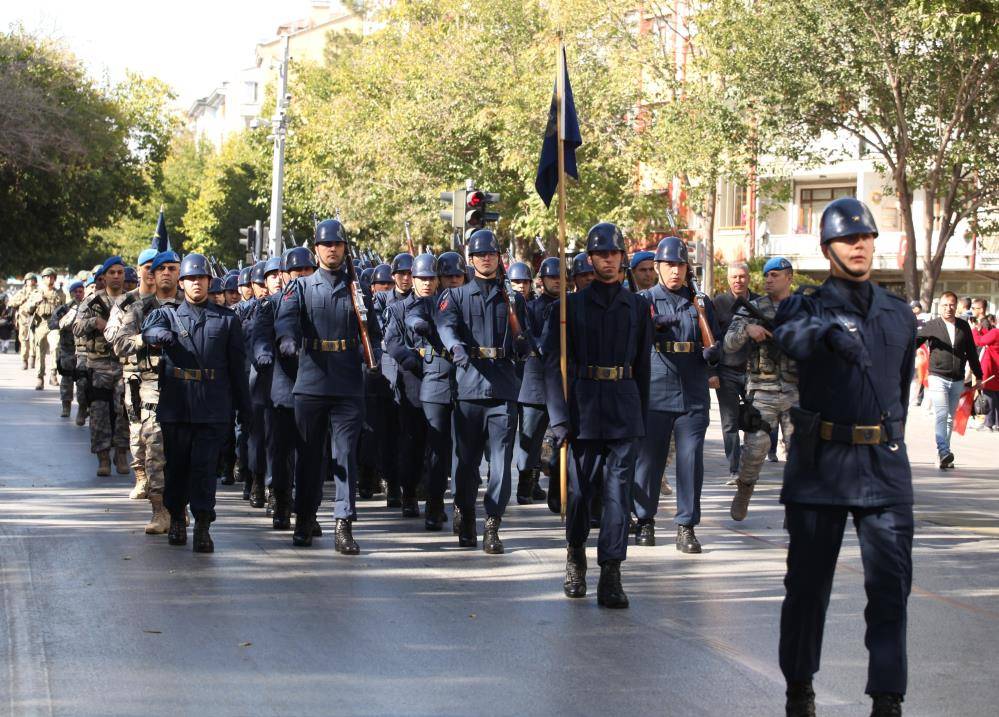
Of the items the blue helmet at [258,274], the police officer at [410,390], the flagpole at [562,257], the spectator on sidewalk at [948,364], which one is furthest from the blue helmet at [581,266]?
the spectator on sidewalk at [948,364]

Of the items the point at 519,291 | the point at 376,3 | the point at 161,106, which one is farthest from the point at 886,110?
the point at 161,106

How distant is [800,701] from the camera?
227 inches

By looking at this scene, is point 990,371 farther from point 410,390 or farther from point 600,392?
point 600,392

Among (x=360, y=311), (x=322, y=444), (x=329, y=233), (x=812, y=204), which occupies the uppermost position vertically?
(x=812, y=204)

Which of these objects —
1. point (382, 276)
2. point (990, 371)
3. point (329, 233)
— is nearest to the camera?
point (329, 233)

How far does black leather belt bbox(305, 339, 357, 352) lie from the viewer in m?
9.98

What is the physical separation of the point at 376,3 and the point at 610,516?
5948cm

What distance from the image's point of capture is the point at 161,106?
66.6 m

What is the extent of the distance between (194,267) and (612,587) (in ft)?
12.0

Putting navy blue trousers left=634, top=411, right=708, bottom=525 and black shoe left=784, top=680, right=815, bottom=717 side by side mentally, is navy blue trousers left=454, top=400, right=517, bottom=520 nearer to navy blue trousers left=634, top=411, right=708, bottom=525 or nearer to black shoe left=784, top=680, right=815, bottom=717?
navy blue trousers left=634, top=411, right=708, bottom=525

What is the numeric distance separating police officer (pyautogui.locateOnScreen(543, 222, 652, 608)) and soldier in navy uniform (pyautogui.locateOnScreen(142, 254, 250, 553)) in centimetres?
253

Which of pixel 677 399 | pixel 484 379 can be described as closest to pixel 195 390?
pixel 484 379

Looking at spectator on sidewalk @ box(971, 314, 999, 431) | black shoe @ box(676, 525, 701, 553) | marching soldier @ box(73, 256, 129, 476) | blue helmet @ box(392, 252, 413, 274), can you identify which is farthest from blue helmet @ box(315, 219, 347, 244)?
spectator on sidewalk @ box(971, 314, 999, 431)

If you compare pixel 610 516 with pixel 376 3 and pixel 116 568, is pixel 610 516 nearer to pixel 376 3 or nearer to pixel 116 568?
pixel 116 568
